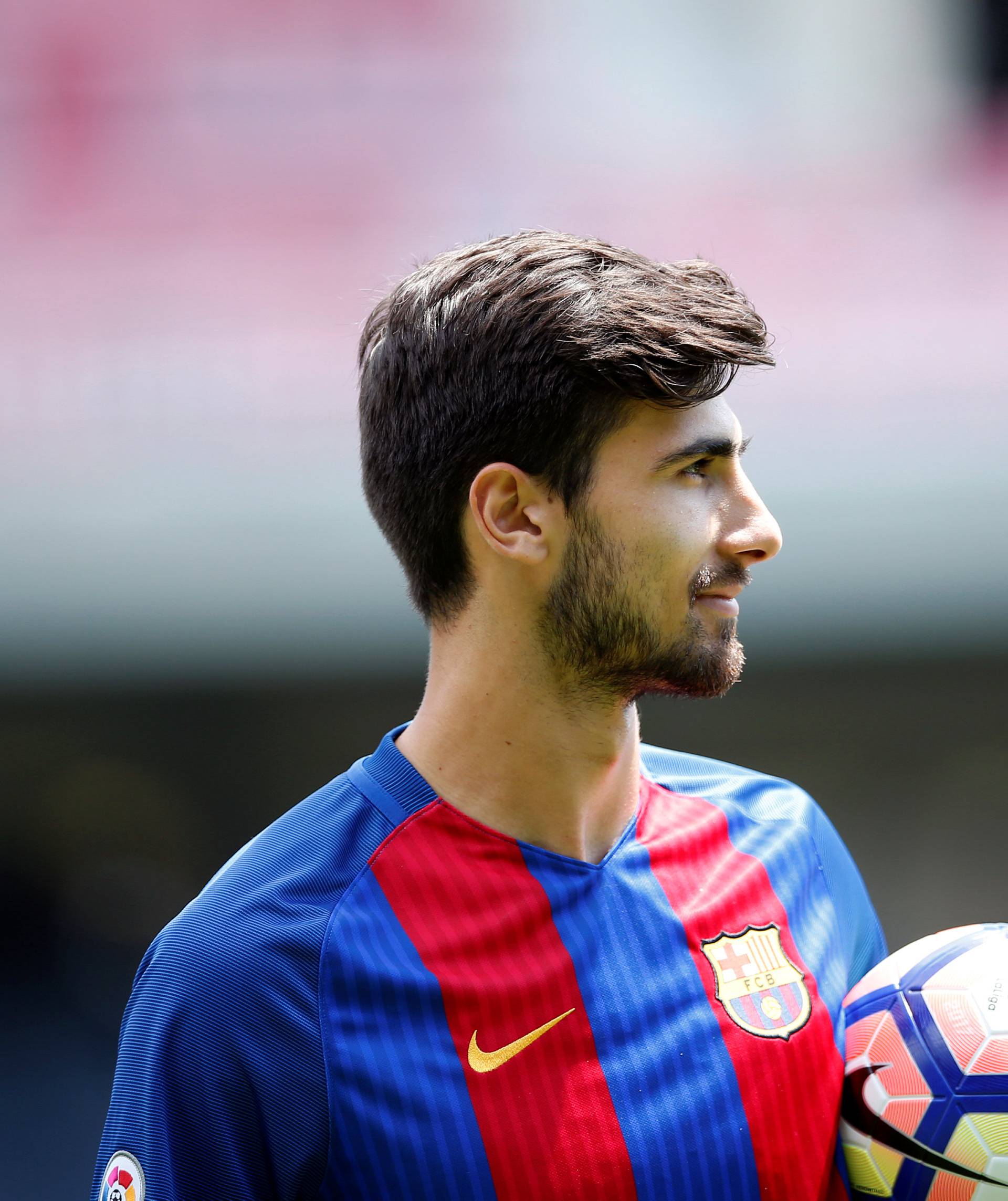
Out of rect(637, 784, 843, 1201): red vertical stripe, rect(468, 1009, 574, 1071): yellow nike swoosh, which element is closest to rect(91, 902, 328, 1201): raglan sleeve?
rect(468, 1009, 574, 1071): yellow nike swoosh

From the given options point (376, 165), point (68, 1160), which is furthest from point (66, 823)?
point (376, 165)

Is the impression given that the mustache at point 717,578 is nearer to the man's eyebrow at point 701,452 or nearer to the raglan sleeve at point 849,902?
the man's eyebrow at point 701,452

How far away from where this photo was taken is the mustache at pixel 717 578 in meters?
1.82

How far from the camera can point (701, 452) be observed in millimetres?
1849

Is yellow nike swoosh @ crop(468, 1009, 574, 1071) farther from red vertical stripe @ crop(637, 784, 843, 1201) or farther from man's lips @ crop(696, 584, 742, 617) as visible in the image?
man's lips @ crop(696, 584, 742, 617)

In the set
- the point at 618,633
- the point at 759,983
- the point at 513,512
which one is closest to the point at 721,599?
the point at 618,633

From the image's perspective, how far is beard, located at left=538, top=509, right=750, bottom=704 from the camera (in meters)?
1.80

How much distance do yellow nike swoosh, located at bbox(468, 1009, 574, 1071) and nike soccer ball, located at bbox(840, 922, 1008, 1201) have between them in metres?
0.46

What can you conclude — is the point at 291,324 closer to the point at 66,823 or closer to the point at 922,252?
the point at 66,823

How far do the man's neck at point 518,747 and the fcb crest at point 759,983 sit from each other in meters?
0.22

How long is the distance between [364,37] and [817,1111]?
4.97 m

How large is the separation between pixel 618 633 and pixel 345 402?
12.1ft

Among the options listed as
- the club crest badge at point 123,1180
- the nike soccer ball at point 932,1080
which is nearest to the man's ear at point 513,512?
the nike soccer ball at point 932,1080

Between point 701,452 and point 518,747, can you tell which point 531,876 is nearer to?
point 518,747
